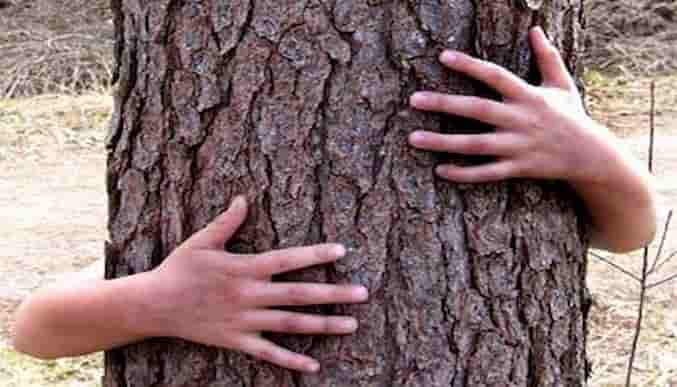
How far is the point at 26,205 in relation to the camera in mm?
6195

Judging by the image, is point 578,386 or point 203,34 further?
point 578,386

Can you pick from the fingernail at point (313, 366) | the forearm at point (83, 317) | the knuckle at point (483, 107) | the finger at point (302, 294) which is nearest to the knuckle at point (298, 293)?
the finger at point (302, 294)

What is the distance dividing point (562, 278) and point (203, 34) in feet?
2.05

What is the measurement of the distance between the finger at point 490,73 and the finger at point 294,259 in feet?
0.95

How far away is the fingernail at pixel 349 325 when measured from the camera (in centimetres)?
163

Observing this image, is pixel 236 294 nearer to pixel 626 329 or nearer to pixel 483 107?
pixel 483 107

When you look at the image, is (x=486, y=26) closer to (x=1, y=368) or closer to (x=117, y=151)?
(x=117, y=151)

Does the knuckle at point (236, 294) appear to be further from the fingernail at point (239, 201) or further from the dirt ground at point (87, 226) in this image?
the dirt ground at point (87, 226)

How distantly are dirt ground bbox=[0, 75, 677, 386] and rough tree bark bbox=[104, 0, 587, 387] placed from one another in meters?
1.89

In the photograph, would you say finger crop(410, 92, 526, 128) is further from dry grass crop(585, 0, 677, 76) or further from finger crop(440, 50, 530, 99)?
dry grass crop(585, 0, 677, 76)

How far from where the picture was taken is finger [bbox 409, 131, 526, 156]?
157 centimetres

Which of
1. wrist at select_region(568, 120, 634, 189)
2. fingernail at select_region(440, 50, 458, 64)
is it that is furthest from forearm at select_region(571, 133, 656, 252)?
fingernail at select_region(440, 50, 458, 64)

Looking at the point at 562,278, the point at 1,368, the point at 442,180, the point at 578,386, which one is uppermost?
the point at 442,180

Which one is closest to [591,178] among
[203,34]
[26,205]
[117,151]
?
[203,34]
